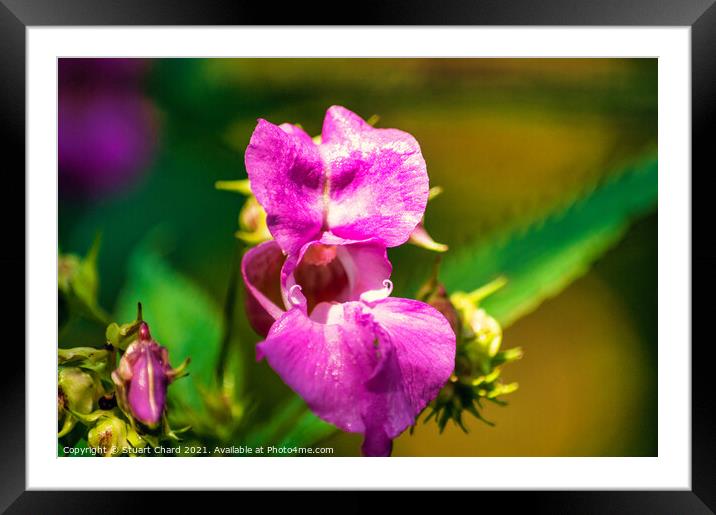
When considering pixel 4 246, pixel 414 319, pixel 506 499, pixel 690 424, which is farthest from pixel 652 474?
pixel 4 246

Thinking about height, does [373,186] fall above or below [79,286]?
above

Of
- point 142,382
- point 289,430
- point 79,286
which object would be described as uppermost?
point 79,286

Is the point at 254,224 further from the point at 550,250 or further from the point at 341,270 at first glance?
the point at 550,250

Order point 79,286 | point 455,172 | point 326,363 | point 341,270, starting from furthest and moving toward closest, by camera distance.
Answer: point 455,172 < point 79,286 < point 341,270 < point 326,363

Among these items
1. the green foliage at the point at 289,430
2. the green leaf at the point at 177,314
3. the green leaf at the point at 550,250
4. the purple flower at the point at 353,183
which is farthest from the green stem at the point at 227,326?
the green leaf at the point at 550,250

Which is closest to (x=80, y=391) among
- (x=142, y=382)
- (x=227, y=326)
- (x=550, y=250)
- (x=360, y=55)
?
(x=142, y=382)

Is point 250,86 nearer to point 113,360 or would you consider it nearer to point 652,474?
point 113,360
